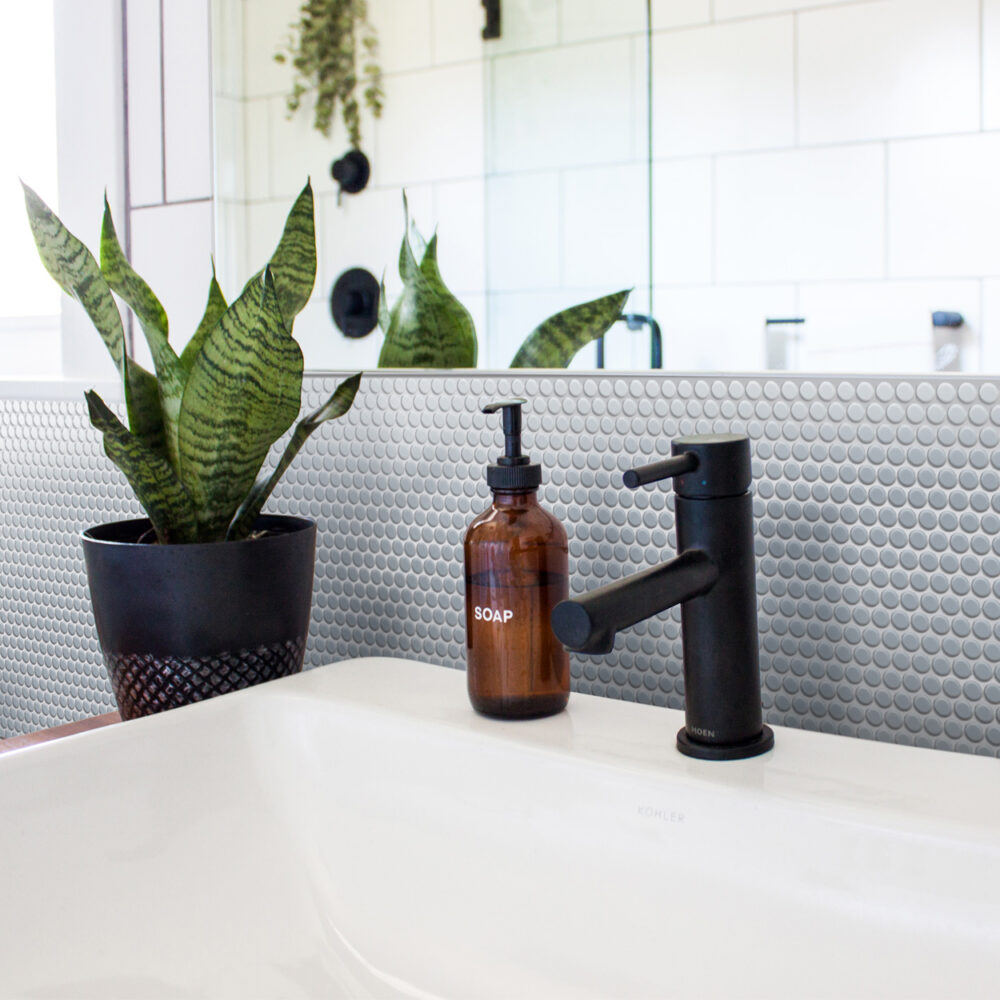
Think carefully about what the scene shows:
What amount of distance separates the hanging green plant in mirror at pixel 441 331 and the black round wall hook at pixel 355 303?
0.43 metres

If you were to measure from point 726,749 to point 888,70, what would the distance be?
1.09 meters

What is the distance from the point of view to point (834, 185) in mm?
1332

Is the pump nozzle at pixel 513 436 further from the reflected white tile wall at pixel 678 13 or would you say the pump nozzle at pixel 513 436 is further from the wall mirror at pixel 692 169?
the reflected white tile wall at pixel 678 13

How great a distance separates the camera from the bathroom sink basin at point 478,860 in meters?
0.41

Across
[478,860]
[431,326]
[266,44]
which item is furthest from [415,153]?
[478,860]

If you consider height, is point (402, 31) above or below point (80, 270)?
above

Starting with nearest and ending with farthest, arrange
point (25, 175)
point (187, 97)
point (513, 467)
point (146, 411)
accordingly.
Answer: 1. point (513, 467)
2. point (146, 411)
3. point (187, 97)
4. point (25, 175)

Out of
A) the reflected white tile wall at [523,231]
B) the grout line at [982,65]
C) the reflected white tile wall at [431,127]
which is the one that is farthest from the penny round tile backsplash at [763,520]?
the grout line at [982,65]

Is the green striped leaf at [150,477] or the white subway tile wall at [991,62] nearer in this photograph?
the green striped leaf at [150,477]

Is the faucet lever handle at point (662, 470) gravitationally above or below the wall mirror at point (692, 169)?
below

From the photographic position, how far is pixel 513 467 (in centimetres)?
52

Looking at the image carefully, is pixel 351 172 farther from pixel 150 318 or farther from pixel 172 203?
pixel 150 318

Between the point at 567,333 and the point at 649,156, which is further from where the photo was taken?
the point at 649,156

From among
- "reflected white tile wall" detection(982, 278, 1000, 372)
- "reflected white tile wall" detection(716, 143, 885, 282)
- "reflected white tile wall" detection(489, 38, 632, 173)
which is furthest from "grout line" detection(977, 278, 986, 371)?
"reflected white tile wall" detection(489, 38, 632, 173)
